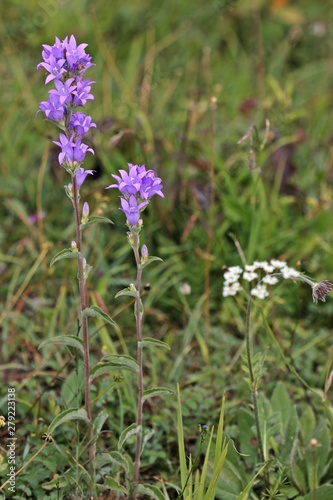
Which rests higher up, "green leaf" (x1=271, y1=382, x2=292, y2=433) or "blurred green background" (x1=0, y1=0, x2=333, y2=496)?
"blurred green background" (x1=0, y1=0, x2=333, y2=496)

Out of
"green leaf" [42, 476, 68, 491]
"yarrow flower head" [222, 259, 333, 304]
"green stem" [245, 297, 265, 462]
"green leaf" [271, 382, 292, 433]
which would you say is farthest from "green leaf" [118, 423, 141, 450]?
"green leaf" [271, 382, 292, 433]

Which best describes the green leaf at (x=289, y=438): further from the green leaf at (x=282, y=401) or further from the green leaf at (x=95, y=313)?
the green leaf at (x=95, y=313)

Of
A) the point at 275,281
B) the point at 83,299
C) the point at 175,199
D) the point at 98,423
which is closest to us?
the point at 83,299

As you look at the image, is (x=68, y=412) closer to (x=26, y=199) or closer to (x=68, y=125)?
(x=68, y=125)

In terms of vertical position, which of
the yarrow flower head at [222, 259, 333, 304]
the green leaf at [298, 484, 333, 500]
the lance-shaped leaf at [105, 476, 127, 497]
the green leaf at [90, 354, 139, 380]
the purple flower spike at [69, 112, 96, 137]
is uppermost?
the purple flower spike at [69, 112, 96, 137]

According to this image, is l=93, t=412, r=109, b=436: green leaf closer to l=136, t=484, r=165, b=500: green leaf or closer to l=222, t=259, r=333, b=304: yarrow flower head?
l=136, t=484, r=165, b=500: green leaf

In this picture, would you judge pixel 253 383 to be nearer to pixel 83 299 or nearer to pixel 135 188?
pixel 83 299

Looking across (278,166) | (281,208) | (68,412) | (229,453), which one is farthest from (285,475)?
(278,166)

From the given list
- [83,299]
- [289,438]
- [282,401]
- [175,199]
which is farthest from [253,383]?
[175,199]
